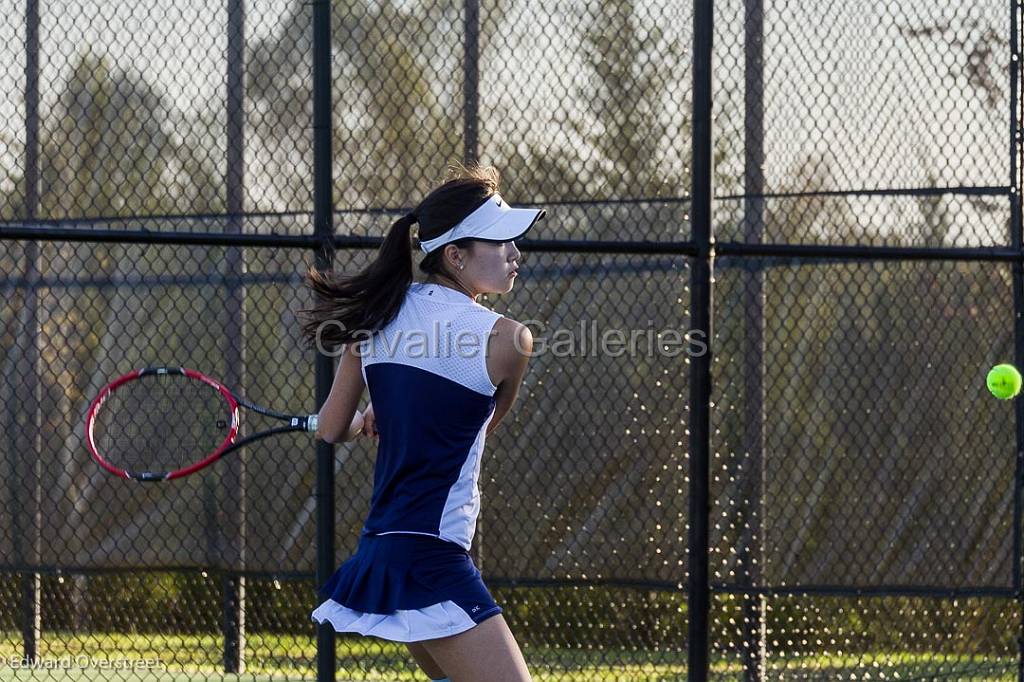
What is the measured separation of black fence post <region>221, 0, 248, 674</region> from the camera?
493cm

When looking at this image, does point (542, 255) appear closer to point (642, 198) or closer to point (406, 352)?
point (642, 198)

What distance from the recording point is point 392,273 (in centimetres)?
261

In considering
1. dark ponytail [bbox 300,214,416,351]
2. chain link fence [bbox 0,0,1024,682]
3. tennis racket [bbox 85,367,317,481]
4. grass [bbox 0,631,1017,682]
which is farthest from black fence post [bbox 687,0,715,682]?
tennis racket [bbox 85,367,317,481]

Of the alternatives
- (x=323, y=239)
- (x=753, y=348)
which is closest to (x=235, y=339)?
(x=323, y=239)

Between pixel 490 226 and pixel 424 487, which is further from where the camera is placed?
pixel 490 226

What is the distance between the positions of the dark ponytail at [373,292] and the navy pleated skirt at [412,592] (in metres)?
0.44

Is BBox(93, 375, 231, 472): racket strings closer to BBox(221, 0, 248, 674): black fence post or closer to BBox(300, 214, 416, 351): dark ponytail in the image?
BBox(221, 0, 248, 674): black fence post

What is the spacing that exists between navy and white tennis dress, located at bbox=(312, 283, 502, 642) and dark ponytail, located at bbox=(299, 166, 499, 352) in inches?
3.3

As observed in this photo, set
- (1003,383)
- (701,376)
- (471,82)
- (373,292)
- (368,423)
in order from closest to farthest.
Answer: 1. (373,292)
2. (368,423)
3. (701,376)
4. (1003,383)
5. (471,82)

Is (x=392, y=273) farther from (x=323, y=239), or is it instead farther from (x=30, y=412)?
(x=30, y=412)

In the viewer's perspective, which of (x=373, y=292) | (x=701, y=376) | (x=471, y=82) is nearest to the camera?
(x=373, y=292)

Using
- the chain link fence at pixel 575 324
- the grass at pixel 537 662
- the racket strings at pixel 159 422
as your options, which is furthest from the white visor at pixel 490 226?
the grass at pixel 537 662

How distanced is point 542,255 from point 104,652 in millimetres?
2422

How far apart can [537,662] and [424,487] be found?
111 inches
